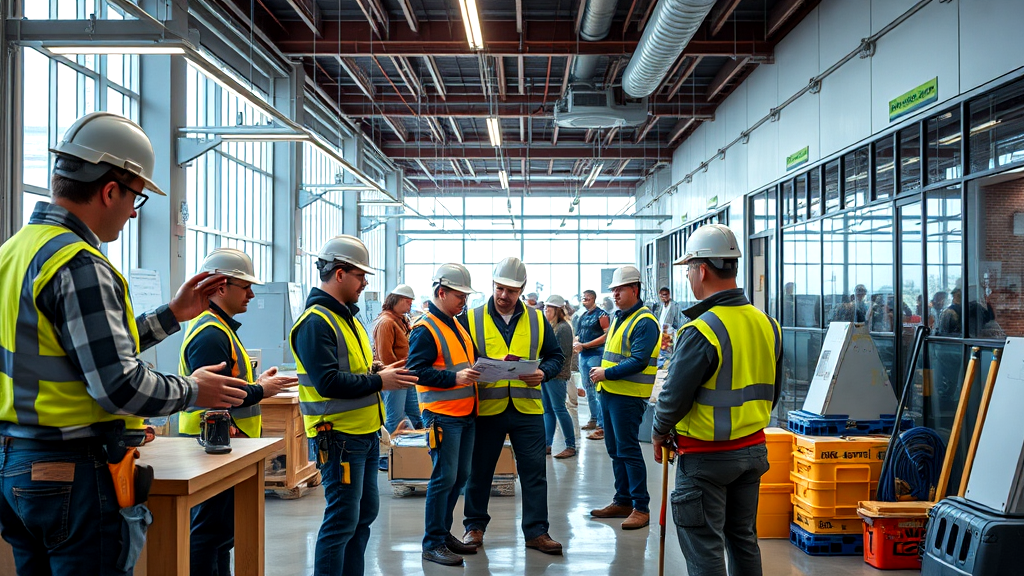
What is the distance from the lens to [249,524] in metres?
3.29

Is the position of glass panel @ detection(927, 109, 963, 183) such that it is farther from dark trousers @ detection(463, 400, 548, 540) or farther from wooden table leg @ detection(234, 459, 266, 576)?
wooden table leg @ detection(234, 459, 266, 576)

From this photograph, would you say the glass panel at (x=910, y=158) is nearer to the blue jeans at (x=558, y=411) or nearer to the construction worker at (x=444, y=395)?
the blue jeans at (x=558, y=411)

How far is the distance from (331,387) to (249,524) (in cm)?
70

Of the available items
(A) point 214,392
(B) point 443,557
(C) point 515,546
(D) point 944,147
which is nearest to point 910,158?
(D) point 944,147

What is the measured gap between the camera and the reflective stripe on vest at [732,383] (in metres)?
3.62

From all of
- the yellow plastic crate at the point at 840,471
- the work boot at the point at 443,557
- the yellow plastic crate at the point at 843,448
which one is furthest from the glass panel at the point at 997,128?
the work boot at the point at 443,557

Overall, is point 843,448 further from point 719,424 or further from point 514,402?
point 719,424

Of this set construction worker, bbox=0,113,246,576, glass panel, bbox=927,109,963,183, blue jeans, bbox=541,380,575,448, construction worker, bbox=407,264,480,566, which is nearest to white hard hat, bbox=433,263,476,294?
construction worker, bbox=407,264,480,566

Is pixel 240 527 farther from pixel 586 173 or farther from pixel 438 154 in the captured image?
pixel 586 173

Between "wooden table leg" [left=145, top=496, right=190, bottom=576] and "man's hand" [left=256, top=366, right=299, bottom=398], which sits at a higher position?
"man's hand" [left=256, top=366, right=299, bottom=398]

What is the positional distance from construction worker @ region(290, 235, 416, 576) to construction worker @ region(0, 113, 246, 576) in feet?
4.93

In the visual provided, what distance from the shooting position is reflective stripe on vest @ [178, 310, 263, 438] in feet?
13.0

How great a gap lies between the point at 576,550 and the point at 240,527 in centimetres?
295

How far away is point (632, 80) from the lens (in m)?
10.9
